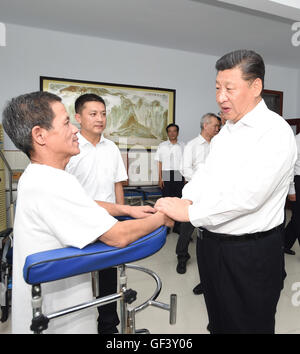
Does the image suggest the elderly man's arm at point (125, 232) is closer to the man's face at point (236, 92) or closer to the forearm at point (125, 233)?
the forearm at point (125, 233)

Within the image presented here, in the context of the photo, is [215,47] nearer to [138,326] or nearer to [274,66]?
[274,66]

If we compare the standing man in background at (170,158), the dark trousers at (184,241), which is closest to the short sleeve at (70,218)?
the dark trousers at (184,241)

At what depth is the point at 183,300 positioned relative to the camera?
232cm

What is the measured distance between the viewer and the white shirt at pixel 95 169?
1.87 m

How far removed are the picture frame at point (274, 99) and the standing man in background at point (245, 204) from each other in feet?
18.5

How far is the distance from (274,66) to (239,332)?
21.0 feet

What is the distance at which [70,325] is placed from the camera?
1027 mm

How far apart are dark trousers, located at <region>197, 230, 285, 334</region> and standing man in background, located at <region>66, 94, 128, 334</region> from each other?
786mm

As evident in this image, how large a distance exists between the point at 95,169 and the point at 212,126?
6.30 feet

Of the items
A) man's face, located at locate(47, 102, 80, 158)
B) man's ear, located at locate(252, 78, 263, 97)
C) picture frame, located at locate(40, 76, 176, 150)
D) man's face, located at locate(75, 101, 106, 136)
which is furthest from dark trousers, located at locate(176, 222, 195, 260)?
picture frame, located at locate(40, 76, 176, 150)

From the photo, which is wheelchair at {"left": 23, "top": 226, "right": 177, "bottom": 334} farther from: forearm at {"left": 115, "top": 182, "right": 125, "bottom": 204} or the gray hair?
forearm at {"left": 115, "top": 182, "right": 125, "bottom": 204}

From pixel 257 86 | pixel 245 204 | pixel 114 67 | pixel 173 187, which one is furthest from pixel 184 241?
pixel 114 67

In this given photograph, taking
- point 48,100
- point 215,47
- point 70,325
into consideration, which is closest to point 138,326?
point 70,325

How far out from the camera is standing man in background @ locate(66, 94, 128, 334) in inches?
69.8
